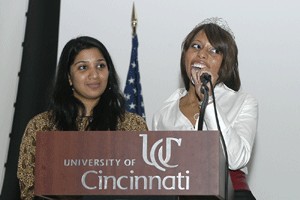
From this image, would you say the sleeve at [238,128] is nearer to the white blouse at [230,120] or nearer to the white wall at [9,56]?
the white blouse at [230,120]

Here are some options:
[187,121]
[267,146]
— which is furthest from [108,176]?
[267,146]

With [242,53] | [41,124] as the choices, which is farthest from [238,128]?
[242,53]

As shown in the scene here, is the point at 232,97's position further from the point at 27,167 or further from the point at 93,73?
the point at 27,167

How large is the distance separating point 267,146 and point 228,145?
1.70 metres

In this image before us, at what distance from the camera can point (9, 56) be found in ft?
16.5

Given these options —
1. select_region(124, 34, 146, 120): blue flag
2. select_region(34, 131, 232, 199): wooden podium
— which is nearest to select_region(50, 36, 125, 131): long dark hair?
select_region(124, 34, 146, 120): blue flag

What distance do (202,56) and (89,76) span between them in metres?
0.65

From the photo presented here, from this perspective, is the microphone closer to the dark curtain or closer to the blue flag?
the blue flag

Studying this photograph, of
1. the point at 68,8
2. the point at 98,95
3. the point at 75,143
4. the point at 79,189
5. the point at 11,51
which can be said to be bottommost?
the point at 79,189

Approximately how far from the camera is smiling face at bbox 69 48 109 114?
376 cm

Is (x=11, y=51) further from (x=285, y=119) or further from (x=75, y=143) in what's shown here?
(x=75, y=143)

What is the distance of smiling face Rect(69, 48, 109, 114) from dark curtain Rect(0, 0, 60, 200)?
3.47 ft

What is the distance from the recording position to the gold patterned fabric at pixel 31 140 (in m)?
3.49

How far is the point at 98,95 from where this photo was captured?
3.77 meters
